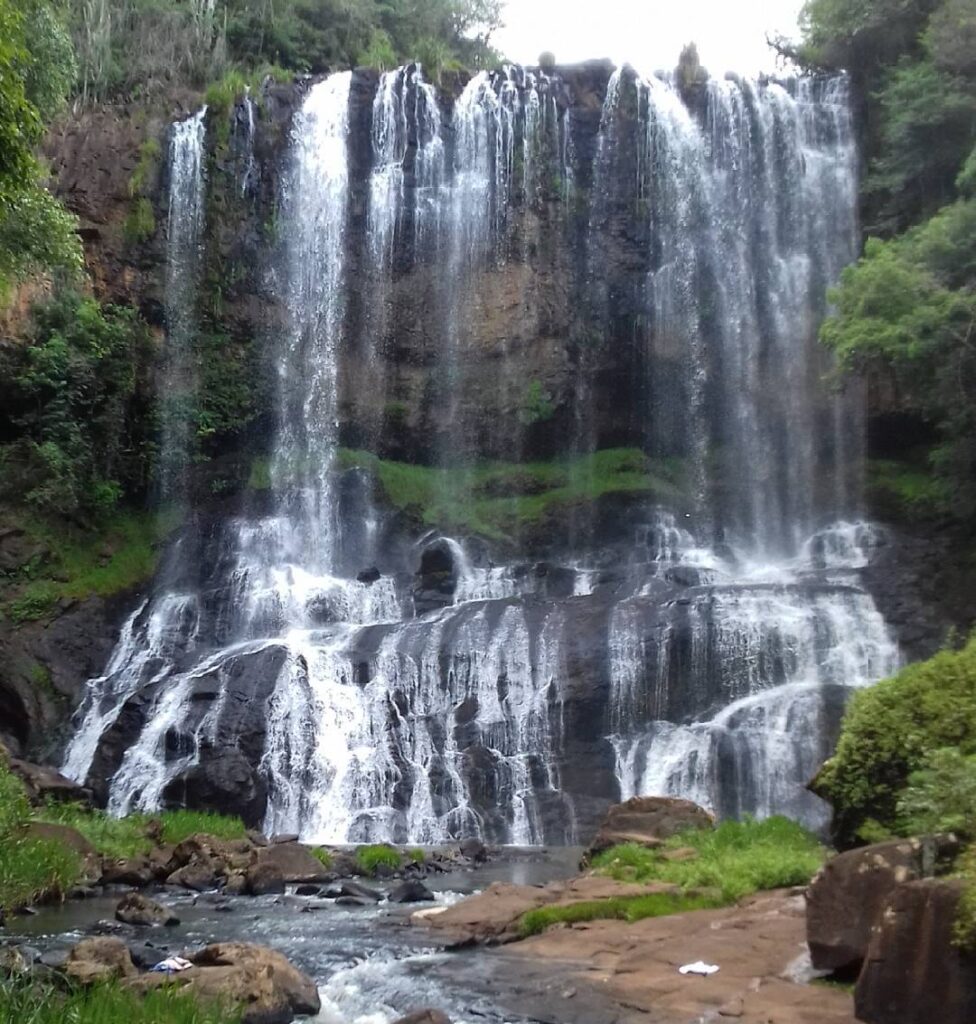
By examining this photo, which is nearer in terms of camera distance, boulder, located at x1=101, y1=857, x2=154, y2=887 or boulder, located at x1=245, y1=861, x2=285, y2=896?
boulder, located at x1=245, y1=861, x2=285, y2=896

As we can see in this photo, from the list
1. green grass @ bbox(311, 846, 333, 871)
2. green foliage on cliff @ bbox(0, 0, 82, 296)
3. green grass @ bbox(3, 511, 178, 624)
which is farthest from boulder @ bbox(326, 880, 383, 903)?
green grass @ bbox(3, 511, 178, 624)

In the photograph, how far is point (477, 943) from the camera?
9.02 metres

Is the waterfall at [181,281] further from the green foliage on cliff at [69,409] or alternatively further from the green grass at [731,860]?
the green grass at [731,860]

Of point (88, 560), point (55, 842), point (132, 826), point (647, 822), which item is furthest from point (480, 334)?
point (55, 842)

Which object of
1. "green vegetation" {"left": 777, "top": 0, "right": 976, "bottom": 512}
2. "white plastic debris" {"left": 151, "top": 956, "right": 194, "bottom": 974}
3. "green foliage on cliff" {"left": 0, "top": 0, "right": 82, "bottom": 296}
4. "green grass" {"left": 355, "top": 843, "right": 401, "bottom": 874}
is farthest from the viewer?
"green vegetation" {"left": 777, "top": 0, "right": 976, "bottom": 512}

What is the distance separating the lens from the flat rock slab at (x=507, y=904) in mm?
9203

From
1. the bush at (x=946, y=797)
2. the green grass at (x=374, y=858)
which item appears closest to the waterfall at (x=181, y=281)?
the green grass at (x=374, y=858)

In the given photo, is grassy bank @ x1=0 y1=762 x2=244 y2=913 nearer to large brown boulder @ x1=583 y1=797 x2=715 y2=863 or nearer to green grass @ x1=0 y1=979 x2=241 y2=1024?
green grass @ x1=0 y1=979 x2=241 y2=1024

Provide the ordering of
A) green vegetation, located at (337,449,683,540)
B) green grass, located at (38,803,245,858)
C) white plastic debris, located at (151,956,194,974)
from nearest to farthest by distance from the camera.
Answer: white plastic debris, located at (151,956,194,974) < green grass, located at (38,803,245,858) < green vegetation, located at (337,449,683,540)

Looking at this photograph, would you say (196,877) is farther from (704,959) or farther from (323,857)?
(704,959)

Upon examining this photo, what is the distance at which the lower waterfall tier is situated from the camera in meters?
18.0

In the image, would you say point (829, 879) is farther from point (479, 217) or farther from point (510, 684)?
point (479, 217)

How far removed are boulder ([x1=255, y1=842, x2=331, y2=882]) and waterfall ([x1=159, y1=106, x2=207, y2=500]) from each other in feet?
60.3

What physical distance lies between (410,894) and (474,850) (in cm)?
406
